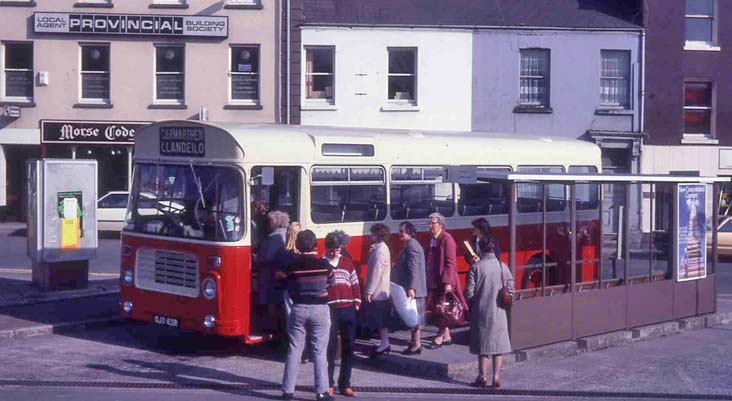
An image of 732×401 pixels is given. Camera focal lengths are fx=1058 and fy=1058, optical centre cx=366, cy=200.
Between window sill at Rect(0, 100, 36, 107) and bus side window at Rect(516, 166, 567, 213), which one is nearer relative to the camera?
bus side window at Rect(516, 166, 567, 213)

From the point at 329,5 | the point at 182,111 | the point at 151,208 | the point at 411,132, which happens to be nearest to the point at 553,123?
the point at 329,5

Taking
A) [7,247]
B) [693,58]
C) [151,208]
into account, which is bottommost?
[7,247]

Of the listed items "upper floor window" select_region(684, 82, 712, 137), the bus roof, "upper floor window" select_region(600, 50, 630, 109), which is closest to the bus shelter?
the bus roof

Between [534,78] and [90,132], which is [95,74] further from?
[534,78]

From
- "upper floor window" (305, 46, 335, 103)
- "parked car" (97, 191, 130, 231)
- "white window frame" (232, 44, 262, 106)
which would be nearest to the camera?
"parked car" (97, 191, 130, 231)

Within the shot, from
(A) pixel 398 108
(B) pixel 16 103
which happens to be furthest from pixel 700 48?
(B) pixel 16 103

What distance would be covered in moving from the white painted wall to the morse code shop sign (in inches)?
797

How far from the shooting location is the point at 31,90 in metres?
34.1

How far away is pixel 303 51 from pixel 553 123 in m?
8.37

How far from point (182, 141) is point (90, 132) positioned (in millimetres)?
21933

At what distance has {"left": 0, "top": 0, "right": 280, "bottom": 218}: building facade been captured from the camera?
33.9m

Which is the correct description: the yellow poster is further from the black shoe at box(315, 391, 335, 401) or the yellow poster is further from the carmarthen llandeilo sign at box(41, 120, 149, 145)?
the carmarthen llandeilo sign at box(41, 120, 149, 145)

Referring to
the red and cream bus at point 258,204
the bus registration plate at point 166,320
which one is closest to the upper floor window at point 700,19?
the red and cream bus at point 258,204

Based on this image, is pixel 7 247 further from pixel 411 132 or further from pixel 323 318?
pixel 323 318
